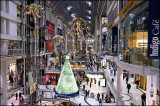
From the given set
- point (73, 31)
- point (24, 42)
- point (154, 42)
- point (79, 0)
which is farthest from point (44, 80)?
point (79, 0)

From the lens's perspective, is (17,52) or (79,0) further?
(79,0)

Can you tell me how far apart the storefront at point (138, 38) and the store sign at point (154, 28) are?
0.57 m

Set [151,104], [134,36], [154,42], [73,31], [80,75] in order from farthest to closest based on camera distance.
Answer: [80,75]
[73,31]
[134,36]
[151,104]
[154,42]

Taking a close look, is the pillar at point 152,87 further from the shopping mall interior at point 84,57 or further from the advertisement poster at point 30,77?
the advertisement poster at point 30,77

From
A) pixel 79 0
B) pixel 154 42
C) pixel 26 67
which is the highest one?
pixel 79 0

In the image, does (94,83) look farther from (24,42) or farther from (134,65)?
(134,65)

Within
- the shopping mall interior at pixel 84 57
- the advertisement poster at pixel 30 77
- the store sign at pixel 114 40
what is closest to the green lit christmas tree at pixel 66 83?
the shopping mall interior at pixel 84 57

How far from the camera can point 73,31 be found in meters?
13.0

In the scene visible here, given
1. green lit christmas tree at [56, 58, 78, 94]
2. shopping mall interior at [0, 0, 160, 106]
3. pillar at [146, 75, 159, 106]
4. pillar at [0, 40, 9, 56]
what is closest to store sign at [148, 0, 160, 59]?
shopping mall interior at [0, 0, 160, 106]

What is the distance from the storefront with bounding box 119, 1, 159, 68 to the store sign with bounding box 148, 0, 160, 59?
1.88 ft

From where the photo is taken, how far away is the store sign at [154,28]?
6.47m

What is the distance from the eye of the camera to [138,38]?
8859 mm

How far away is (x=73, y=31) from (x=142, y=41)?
648 centimetres

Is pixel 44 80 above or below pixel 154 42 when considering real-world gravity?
below
